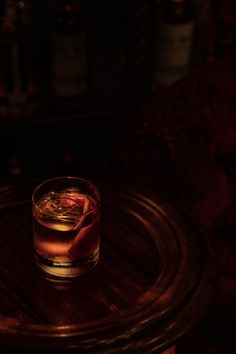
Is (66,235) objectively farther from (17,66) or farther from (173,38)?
(173,38)

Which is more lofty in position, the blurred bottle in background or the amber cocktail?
the amber cocktail

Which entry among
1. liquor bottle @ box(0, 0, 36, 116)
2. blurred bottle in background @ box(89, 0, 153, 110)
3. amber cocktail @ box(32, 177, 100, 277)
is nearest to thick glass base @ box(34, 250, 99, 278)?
amber cocktail @ box(32, 177, 100, 277)

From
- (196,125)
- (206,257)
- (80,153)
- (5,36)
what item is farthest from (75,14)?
(206,257)

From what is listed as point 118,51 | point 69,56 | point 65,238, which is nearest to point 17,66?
point 69,56

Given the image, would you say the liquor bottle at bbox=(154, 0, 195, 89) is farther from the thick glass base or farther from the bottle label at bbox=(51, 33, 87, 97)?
the thick glass base

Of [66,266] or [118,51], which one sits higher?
[66,266]

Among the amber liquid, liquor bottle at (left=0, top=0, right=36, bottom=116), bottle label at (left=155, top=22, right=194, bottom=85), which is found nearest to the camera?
the amber liquid
